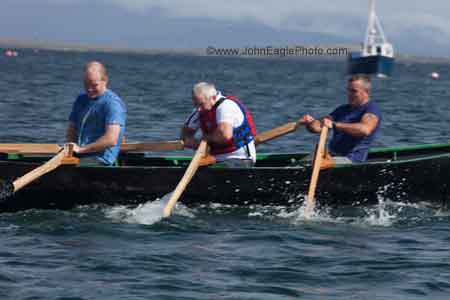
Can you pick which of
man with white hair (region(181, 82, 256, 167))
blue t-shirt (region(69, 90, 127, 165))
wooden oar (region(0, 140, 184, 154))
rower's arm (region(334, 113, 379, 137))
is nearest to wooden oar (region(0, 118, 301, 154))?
wooden oar (region(0, 140, 184, 154))

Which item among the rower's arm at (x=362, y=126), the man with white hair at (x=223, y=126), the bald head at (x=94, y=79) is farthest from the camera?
the rower's arm at (x=362, y=126)

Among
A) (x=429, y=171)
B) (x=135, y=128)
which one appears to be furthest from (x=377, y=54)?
(x=429, y=171)

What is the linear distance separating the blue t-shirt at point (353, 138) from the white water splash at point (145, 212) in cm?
213

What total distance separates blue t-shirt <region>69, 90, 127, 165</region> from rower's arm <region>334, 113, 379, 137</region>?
8.66 feet

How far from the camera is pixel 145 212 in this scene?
11641mm

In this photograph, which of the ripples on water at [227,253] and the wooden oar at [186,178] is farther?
the wooden oar at [186,178]

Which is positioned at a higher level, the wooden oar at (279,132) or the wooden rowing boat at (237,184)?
the wooden oar at (279,132)

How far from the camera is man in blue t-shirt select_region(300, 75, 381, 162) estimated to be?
12.1 meters

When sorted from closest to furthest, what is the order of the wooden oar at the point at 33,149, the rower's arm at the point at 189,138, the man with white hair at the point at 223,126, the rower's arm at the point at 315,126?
the man with white hair at the point at 223,126 < the wooden oar at the point at 33,149 < the rower's arm at the point at 189,138 < the rower's arm at the point at 315,126

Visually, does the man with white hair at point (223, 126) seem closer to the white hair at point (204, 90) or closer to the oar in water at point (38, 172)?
the white hair at point (204, 90)

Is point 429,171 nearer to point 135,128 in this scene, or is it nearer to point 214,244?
point 214,244

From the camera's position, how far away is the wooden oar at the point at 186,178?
1136cm

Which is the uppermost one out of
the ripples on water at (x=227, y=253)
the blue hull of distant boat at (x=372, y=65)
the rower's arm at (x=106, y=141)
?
the blue hull of distant boat at (x=372, y=65)

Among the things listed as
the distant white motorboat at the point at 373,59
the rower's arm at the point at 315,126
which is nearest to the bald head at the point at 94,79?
the rower's arm at the point at 315,126
